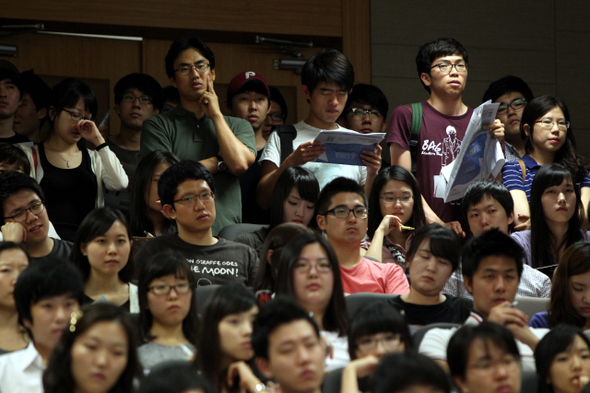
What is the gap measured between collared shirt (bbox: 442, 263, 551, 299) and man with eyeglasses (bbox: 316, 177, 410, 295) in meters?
0.24

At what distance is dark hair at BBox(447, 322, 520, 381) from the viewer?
2283mm

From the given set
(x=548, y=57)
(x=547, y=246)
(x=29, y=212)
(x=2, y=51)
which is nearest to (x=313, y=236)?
(x=29, y=212)

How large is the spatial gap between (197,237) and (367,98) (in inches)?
66.0

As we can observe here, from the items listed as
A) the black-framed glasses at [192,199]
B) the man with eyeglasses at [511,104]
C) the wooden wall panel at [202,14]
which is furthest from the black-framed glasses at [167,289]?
the wooden wall panel at [202,14]

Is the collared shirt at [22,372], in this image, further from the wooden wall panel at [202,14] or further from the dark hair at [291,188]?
the wooden wall panel at [202,14]

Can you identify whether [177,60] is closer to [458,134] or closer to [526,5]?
[458,134]

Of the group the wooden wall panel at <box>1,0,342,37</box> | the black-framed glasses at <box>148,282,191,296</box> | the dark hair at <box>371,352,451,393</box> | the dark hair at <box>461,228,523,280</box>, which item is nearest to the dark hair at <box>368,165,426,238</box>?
the dark hair at <box>461,228,523,280</box>

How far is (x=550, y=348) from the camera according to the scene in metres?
2.44

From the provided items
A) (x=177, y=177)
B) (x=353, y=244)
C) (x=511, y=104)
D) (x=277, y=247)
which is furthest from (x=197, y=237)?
(x=511, y=104)

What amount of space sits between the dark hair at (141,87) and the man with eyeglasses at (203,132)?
385 mm

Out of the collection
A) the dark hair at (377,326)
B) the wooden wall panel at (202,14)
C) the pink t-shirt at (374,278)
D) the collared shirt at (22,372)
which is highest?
the wooden wall panel at (202,14)

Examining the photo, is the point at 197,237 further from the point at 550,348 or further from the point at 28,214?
the point at 550,348

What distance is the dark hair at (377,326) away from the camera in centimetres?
243

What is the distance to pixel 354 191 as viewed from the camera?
11.5 feet
